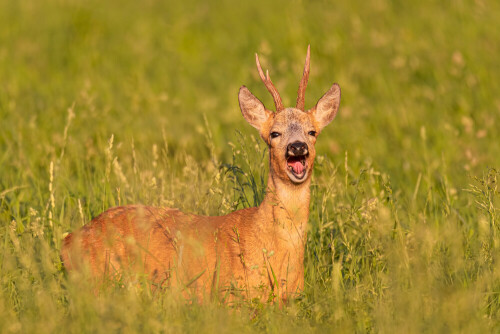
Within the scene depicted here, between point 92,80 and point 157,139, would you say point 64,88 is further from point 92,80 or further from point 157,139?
point 157,139

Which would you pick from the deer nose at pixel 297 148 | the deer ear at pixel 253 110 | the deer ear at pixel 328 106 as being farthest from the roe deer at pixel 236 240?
the deer ear at pixel 328 106

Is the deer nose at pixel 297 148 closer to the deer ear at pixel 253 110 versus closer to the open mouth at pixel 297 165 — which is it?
the open mouth at pixel 297 165

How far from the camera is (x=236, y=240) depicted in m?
5.38

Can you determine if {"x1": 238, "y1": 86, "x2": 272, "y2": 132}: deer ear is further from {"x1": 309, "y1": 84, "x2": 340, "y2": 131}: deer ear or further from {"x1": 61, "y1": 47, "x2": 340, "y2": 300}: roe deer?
{"x1": 309, "y1": 84, "x2": 340, "y2": 131}: deer ear

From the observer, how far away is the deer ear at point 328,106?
19.5 feet

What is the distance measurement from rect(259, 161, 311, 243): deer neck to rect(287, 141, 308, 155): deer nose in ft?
0.85

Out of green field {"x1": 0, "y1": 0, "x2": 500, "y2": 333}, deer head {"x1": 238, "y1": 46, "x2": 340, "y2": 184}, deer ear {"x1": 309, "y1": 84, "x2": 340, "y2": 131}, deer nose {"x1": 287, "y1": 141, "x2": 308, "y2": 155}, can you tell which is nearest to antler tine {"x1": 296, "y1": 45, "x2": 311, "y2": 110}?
deer head {"x1": 238, "y1": 46, "x2": 340, "y2": 184}

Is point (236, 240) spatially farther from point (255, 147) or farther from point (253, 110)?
point (253, 110)

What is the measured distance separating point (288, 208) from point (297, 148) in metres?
0.45

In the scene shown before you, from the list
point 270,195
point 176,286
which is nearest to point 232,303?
point 176,286

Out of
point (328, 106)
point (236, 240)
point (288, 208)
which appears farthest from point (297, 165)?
point (328, 106)

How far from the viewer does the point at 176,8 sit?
50.0ft

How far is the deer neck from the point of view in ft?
17.5

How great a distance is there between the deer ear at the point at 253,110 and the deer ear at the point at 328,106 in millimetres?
393
